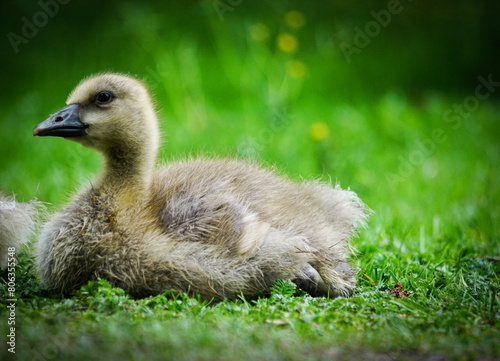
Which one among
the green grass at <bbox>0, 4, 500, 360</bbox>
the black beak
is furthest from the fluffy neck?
the green grass at <bbox>0, 4, 500, 360</bbox>

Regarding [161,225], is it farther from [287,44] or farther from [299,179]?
[287,44]

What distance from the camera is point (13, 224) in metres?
3.86

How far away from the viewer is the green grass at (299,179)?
2.65 meters

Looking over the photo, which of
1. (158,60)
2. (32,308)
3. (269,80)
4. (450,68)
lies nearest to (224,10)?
(158,60)

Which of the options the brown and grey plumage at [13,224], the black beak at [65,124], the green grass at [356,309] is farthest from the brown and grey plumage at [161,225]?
the brown and grey plumage at [13,224]

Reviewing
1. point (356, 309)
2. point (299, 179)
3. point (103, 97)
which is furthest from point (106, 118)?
point (356, 309)

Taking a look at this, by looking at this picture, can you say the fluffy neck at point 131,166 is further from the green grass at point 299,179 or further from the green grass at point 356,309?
the green grass at point 356,309

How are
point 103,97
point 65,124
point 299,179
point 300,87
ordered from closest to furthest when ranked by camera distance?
point 65,124 → point 103,97 → point 299,179 → point 300,87

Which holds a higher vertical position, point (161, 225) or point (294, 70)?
point (294, 70)

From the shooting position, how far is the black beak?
3664 mm

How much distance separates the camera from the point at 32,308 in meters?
3.21

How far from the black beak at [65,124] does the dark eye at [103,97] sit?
126mm

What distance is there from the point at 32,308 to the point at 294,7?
329 inches

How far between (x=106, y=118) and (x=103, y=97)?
0.52 feet
